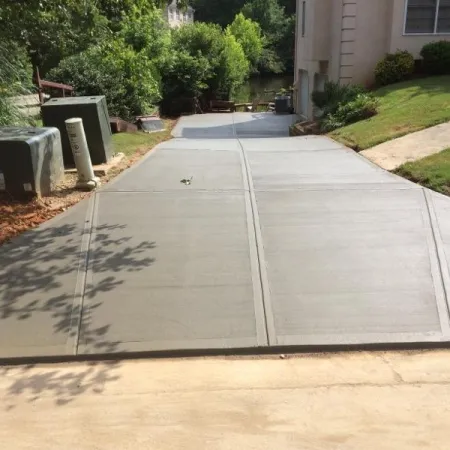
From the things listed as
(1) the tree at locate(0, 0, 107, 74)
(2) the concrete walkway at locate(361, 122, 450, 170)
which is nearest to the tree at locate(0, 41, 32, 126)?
(1) the tree at locate(0, 0, 107, 74)

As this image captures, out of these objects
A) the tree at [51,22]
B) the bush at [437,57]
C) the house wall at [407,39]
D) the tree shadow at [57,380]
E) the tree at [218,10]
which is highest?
the tree at [218,10]

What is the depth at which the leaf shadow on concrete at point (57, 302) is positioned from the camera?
148 inches

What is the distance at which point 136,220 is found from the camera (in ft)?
19.9

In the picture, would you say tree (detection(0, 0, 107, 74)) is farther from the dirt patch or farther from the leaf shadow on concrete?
the leaf shadow on concrete

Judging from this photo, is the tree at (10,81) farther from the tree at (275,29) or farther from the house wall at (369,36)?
the tree at (275,29)

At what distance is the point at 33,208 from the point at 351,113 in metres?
9.04

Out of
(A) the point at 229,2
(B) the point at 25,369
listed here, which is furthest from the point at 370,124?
(A) the point at 229,2

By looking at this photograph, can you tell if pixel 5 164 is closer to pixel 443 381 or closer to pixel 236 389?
pixel 236 389

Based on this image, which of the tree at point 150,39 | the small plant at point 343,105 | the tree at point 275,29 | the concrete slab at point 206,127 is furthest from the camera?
the tree at point 275,29

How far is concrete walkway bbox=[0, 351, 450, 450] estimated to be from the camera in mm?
3121

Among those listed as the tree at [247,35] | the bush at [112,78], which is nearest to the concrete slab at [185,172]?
the bush at [112,78]

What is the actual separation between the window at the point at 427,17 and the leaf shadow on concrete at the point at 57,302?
14.0 metres

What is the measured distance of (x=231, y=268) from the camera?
5.11 m

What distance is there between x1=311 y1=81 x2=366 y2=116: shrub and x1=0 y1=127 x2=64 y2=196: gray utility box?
9.18 m
